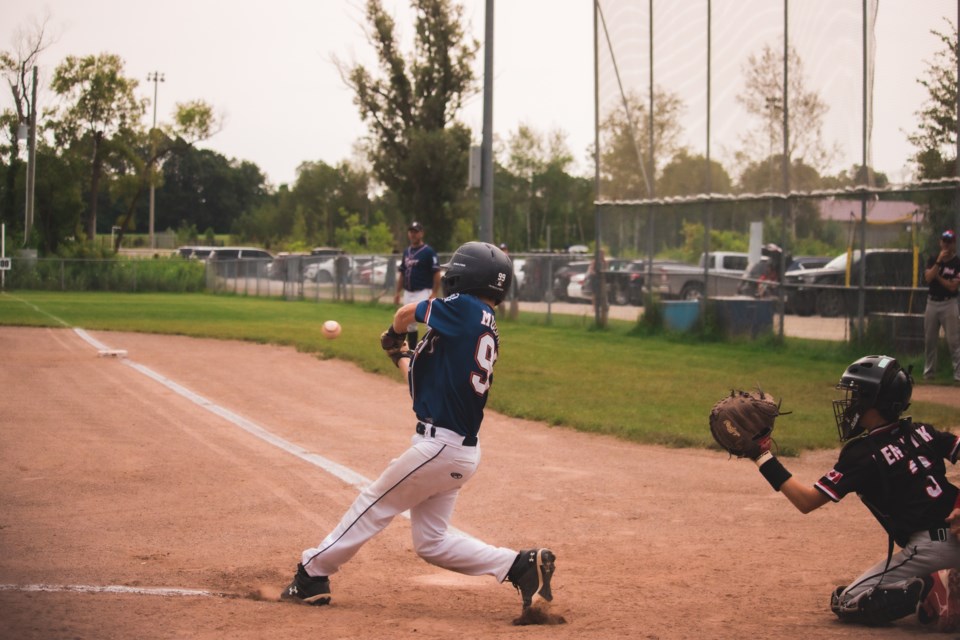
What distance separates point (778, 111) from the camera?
66.7 ft

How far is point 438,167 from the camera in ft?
138

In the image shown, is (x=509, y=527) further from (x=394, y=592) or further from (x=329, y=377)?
(x=329, y=377)

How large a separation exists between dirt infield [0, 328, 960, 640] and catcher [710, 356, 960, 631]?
179 mm

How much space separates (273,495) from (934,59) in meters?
14.4

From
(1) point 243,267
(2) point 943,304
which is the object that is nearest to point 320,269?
(1) point 243,267

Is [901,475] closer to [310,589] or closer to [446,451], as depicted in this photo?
[446,451]

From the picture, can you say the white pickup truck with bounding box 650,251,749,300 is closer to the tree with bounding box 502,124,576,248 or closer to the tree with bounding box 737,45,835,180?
the tree with bounding box 737,45,835,180

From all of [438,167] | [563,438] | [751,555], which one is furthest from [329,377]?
[438,167]

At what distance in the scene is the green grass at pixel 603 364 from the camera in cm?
1146

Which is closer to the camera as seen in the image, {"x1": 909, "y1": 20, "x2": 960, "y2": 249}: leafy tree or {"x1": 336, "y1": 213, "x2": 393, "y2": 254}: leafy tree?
{"x1": 909, "y1": 20, "x2": 960, "y2": 249}: leafy tree

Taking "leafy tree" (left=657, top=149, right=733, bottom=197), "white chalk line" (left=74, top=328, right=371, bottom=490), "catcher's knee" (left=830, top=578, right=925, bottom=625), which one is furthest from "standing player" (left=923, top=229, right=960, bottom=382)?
"catcher's knee" (left=830, top=578, right=925, bottom=625)

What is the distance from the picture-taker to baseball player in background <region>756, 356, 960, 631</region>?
491cm

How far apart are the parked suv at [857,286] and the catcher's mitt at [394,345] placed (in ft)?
44.6

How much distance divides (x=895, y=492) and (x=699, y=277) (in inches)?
674
